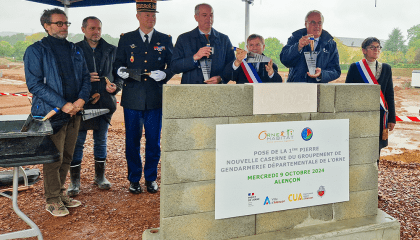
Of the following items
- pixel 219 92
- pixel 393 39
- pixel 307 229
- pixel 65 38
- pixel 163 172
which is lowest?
pixel 307 229

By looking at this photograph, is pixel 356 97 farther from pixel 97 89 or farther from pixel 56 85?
pixel 97 89

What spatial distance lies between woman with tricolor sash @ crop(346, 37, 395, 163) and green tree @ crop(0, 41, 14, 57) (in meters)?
35.1

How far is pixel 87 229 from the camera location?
317 centimetres

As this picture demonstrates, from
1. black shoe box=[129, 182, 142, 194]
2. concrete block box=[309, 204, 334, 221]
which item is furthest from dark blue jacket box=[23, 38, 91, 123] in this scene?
concrete block box=[309, 204, 334, 221]

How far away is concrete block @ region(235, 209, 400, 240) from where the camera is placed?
8.25 ft

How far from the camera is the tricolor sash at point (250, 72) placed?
357 centimetres

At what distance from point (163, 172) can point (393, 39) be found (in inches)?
1935

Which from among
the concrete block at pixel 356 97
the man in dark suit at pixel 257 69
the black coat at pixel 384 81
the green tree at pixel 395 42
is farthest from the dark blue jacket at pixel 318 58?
the green tree at pixel 395 42

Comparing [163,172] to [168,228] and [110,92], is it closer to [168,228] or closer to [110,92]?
[168,228]

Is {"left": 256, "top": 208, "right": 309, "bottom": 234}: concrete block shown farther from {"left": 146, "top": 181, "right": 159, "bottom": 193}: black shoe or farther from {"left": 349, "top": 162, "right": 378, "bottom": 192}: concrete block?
{"left": 146, "top": 181, "right": 159, "bottom": 193}: black shoe

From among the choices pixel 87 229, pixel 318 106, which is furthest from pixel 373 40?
pixel 87 229

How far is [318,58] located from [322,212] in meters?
1.65

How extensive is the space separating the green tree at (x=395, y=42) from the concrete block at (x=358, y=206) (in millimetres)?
41734

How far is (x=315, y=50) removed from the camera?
363 centimetres
